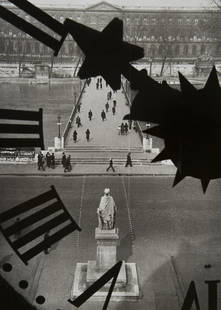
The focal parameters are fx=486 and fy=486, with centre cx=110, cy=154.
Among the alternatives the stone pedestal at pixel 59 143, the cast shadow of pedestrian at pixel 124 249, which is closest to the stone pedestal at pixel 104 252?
the cast shadow of pedestrian at pixel 124 249

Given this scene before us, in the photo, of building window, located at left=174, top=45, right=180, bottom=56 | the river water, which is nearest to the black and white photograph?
the river water

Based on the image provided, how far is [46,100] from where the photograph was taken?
45.3 m

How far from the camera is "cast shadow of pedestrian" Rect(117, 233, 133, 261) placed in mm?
11958

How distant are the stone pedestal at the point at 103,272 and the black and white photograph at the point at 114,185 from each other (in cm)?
2

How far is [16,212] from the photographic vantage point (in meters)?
1.43

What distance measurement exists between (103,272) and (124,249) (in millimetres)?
2351

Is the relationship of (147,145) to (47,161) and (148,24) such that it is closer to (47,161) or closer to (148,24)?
(47,161)

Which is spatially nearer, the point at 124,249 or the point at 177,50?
the point at 124,249

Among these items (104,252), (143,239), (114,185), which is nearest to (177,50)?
(114,185)

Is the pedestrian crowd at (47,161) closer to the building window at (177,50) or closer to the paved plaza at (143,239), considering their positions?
the paved plaza at (143,239)

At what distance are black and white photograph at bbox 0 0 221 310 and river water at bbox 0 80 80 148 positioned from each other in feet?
1.33

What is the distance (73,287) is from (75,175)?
11.5 metres

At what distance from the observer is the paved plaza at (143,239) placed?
32.4 feet

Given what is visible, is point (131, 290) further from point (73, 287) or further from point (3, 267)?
point (3, 267)
